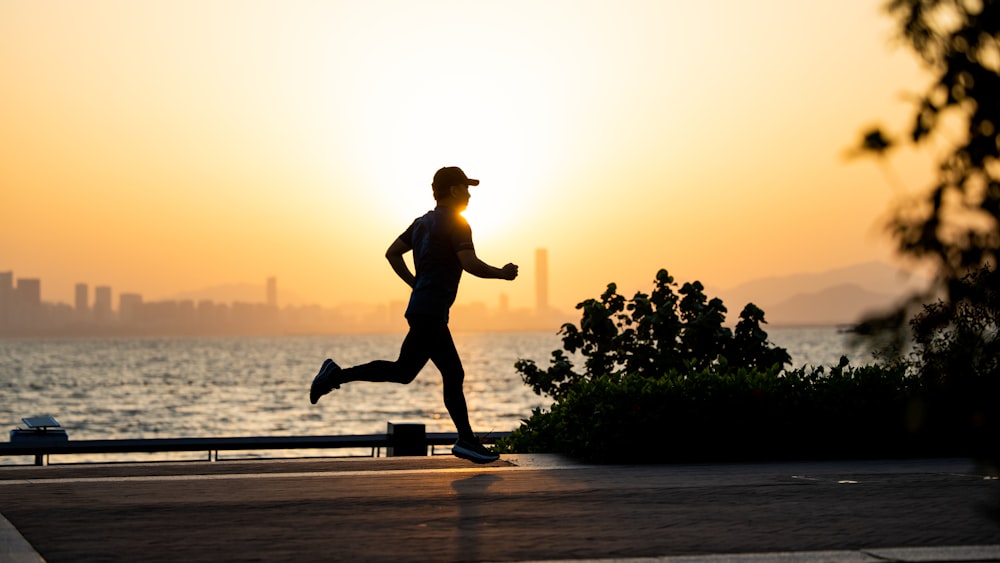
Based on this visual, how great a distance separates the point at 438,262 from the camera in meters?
10.5

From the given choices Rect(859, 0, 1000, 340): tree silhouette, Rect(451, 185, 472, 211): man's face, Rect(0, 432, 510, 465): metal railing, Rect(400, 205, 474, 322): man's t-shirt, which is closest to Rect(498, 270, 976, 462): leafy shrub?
Rect(0, 432, 510, 465): metal railing

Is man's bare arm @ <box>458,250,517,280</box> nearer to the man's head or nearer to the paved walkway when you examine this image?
the man's head

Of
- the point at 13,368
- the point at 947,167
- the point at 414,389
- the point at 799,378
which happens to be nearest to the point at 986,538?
the point at 947,167

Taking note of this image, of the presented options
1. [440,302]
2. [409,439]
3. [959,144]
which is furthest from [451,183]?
[959,144]

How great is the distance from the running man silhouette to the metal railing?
229 cm

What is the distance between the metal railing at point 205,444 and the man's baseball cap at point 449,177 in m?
3.15

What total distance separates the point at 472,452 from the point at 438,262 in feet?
4.89


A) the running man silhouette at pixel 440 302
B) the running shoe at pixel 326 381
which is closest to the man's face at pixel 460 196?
the running man silhouette at pixel 440 302

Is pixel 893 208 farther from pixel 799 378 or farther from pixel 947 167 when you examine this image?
pixel 799 378

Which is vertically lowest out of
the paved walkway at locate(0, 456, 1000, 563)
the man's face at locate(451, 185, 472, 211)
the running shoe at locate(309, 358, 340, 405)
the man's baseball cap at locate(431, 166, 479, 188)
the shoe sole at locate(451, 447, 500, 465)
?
the paved walkway at locate(0, 456, 1000, 563)

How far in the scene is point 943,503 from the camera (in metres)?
7.75

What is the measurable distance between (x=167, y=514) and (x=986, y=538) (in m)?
4.26

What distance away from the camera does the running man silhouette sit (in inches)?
407

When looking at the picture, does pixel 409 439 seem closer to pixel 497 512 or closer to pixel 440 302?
pixel 440 302
